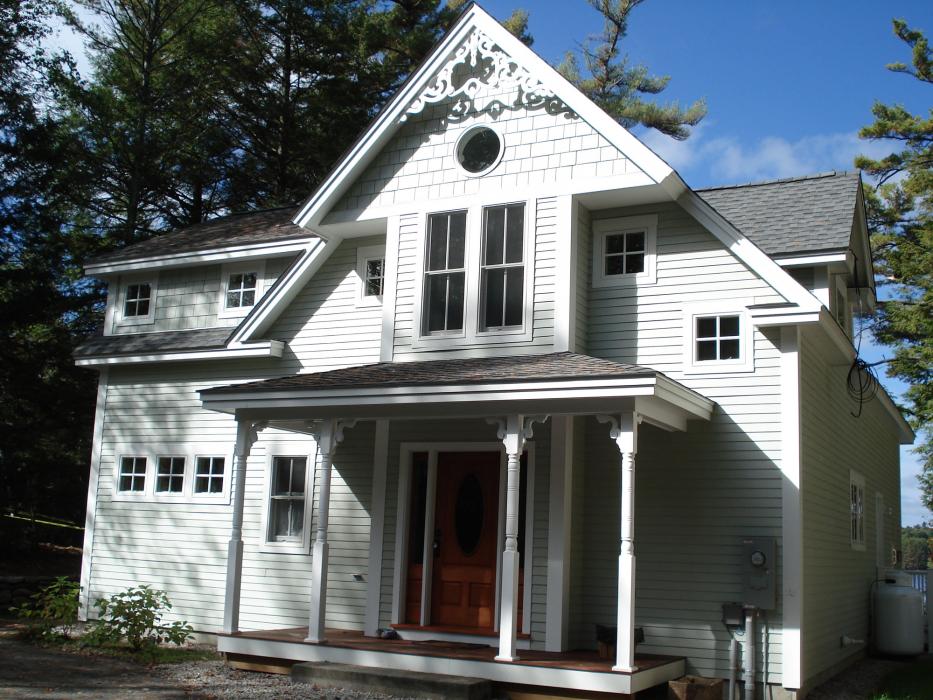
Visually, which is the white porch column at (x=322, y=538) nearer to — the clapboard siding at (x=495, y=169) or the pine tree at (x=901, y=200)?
the clapboard siding at (x=495, y=169)

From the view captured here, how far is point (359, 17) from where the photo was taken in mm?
25469

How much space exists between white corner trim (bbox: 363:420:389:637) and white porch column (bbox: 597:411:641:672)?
3581 millimetres

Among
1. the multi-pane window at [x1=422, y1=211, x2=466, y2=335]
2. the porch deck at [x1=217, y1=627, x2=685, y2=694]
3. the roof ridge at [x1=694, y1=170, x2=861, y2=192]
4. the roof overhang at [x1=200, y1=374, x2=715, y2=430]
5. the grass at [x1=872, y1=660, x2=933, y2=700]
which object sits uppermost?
the roof ridge at [x1=694, y1=170, x2=861, y2=192]

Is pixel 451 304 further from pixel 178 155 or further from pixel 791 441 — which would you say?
pixel 178 155

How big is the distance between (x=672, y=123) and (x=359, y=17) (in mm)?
9330

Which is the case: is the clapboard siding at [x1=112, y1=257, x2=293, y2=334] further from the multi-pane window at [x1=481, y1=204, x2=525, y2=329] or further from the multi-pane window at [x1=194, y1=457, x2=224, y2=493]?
the multi-pane window at [x1=481, y1=204, x2=525, y2=329]

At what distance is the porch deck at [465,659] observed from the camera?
8.54 metres

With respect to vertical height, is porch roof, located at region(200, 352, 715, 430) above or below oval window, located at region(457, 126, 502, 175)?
below

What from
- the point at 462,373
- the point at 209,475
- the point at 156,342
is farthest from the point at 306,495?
the point at 156,342

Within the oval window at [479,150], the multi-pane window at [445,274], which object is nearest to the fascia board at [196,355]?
the multi-pane window at [445,274]

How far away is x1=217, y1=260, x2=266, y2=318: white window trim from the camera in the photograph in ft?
47.3

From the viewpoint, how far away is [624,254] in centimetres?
1130

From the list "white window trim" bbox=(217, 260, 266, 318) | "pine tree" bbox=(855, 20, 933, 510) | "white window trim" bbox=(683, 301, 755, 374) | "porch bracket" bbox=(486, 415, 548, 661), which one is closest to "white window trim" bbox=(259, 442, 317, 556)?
"white window trim" bbox=(217, 260, 266, 318)

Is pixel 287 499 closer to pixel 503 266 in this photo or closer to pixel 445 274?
pixel 445 274
